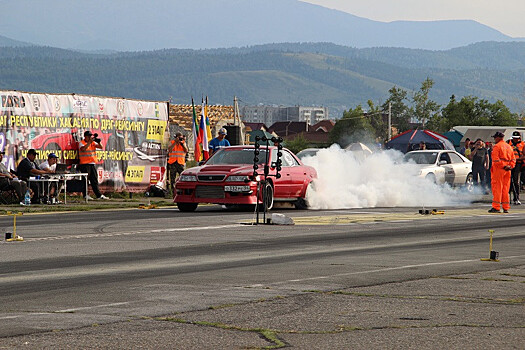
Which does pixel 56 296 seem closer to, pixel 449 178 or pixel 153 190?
pixel 153 190

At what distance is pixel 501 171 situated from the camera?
933 inches

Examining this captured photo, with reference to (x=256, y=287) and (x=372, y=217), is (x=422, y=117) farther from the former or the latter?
(x=256, y=287)

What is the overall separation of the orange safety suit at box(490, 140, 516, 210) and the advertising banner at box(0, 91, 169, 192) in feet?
36.6

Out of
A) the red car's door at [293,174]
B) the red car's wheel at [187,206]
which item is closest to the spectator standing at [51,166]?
the red car's wheel at [187,206]

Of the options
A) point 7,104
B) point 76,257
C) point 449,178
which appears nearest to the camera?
point 76,257

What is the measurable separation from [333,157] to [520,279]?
16773 millimetres

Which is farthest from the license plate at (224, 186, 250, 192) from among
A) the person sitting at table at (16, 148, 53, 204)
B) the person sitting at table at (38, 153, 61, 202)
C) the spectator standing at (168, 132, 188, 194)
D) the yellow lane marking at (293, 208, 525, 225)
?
the spectator standing at (168, 132, 188, 194)

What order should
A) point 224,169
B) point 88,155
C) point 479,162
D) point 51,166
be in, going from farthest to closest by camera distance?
point 479,162, point 88,155, point 51,166, point 224,169

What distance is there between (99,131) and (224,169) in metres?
7.46

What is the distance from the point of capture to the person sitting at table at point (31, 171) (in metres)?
25.0

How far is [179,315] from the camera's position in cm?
828

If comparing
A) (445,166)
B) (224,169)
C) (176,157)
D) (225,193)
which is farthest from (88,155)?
(445,166)

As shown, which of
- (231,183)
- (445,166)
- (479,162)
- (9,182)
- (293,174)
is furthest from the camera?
(445,166)

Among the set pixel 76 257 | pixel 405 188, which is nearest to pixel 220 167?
pixel 405 188
